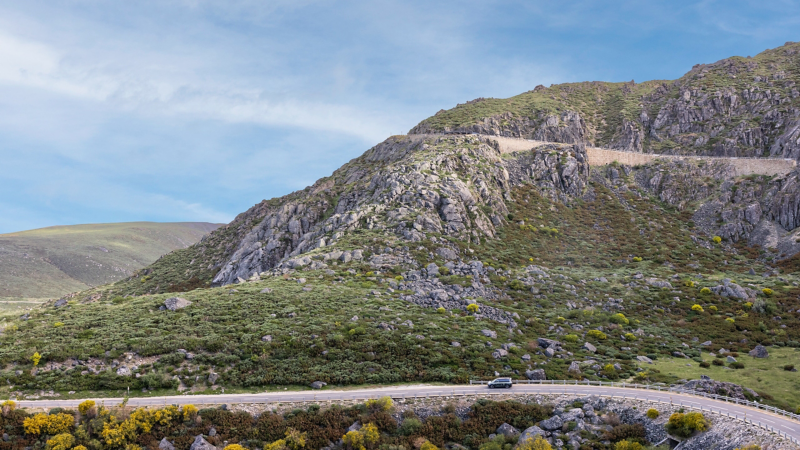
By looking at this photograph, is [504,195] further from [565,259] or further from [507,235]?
[565,259]

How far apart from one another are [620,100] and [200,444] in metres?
156

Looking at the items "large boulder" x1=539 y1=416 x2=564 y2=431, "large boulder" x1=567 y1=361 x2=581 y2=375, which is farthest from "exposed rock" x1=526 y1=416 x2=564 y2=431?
"large boulder" x1=567 y1=361 x2=581 y2=375

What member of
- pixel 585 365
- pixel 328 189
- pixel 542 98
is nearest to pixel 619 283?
pixel 585 365

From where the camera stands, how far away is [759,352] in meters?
45.3

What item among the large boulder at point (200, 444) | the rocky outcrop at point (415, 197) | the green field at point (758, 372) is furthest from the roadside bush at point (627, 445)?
the rocky outcrop at point (415, 197)

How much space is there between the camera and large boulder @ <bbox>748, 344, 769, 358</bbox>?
4500cm

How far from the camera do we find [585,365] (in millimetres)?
42000

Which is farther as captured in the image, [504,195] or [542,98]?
[542,98]

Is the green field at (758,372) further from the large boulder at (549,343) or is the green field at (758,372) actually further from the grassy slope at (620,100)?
the grassy slope at (620,100)

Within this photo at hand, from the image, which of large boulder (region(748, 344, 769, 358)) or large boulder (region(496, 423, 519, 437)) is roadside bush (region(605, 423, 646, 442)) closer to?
large boulder (region(496, 423, 519, 437))

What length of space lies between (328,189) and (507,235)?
44.6m

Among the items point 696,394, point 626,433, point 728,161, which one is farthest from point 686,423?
point 728,161

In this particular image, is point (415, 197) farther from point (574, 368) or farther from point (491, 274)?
point (574, 368)

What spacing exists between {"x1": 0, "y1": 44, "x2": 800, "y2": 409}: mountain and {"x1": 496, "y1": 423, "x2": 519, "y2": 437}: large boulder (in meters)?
8.97
